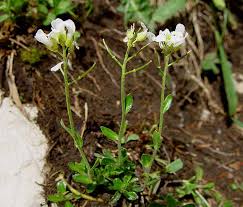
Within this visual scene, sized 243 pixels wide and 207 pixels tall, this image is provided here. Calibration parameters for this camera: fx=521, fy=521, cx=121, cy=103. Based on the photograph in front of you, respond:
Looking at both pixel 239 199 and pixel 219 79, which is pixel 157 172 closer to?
pixel 239 199

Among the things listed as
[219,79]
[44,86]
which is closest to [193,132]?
[219,79]

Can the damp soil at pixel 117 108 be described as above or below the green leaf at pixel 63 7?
below

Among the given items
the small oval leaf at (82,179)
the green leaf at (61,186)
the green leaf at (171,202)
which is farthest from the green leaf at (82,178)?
the green leaf at (171,202)

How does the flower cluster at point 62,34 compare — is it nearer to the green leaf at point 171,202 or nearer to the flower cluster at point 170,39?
the flower cluster at point 170,39

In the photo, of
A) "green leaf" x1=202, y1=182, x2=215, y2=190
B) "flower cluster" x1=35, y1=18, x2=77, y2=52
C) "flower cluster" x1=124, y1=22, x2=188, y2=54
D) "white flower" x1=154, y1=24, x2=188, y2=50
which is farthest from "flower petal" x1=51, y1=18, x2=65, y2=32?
"green leaf" x1=202, y1=182, x2=215, y2=190

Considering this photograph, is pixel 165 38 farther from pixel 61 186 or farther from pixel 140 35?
pixel 61 186

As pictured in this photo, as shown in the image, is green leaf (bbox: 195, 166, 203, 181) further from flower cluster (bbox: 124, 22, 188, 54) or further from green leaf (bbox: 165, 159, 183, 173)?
flower cluster (bbox: 124, 22, 188, 54)
